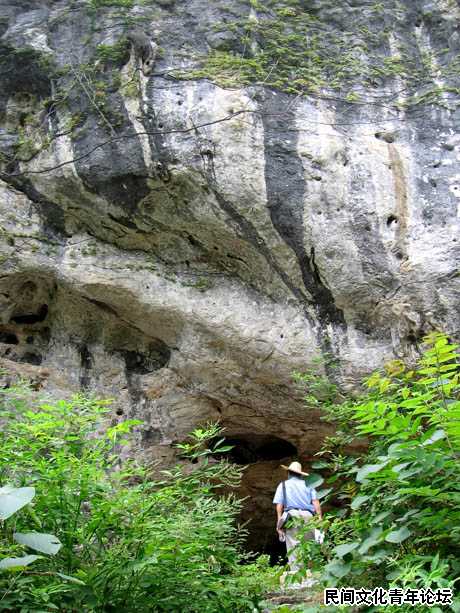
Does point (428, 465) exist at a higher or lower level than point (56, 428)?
higher

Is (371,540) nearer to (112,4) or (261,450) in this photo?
(261,450)

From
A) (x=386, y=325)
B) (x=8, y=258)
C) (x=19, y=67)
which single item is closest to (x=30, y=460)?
(x=8, y=258)

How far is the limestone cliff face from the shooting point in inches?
205

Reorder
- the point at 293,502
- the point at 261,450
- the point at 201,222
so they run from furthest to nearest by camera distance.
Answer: the point at 261,450 < the point at 201,222 < the point at 293,502

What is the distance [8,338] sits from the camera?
18.6 feet

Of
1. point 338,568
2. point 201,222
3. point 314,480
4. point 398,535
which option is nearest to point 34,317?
point 201,222

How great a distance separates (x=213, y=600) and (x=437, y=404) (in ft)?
3.52

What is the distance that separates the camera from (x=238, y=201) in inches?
202

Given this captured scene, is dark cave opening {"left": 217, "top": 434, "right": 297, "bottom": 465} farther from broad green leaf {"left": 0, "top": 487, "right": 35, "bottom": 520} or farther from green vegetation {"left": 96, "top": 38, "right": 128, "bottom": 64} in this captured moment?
broad green leaf {"left": 0, "top": 487, "right": 35, "bottom": 520}

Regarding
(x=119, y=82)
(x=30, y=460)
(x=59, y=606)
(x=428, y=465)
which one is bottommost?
(x=59, y=606)

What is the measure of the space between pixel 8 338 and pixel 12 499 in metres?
4.22

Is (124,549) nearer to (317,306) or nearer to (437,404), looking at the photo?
(437,404)

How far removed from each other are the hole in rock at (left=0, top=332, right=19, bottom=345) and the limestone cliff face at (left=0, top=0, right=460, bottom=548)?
0.01 meters

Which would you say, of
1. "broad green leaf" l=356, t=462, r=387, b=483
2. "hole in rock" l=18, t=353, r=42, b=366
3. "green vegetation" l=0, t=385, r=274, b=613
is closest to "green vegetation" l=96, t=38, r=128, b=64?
"hole in rock" l=18, t=353, r=42, b=366
